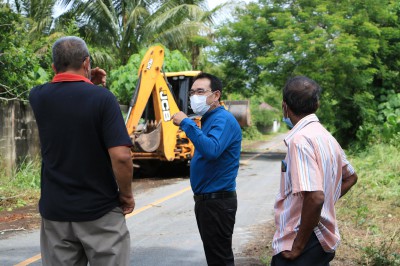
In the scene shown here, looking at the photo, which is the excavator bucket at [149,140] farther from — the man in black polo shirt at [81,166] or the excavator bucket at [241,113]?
the man in black polo shirt at [81,166]

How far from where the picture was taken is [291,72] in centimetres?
2198

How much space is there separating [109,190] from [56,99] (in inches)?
24.2

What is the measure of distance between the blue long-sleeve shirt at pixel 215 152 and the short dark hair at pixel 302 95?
1.04 meters

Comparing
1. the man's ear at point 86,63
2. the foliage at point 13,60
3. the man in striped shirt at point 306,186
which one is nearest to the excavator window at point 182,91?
the foliage at point 13,60

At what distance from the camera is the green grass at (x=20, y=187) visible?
10500mm

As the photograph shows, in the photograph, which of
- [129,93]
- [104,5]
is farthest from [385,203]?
[104,5]

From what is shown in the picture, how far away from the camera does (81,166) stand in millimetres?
3217

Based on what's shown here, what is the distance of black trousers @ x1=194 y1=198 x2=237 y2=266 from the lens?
4.25 metres

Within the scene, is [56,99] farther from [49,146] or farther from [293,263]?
[293,263]

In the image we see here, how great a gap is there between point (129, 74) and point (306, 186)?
1730 centimetres

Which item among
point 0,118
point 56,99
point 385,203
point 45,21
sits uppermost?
point 45,21

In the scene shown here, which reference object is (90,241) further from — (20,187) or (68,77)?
(20,187)

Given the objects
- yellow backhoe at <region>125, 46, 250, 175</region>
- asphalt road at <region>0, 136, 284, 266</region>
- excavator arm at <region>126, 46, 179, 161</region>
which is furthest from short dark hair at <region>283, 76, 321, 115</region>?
excavator arm at <region>126, 46, 179, 161</region>

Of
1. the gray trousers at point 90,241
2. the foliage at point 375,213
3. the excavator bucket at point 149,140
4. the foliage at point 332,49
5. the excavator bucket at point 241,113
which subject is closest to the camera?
the gray trousers at point 90,241
